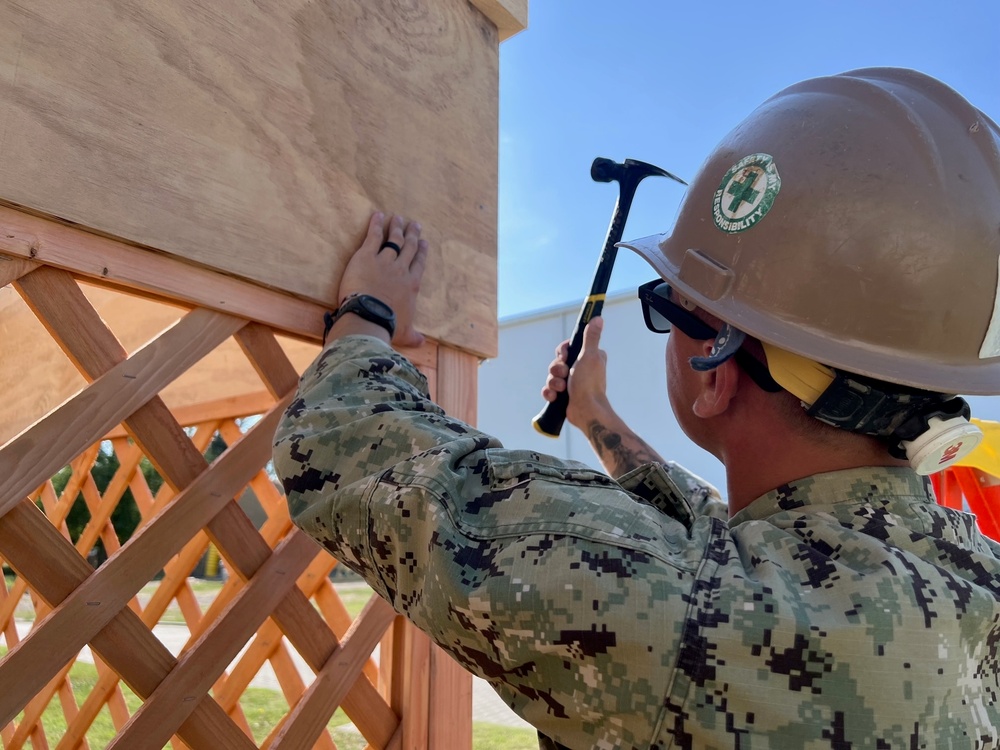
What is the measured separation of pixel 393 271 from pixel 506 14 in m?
0.74

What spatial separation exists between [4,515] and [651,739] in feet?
2.61

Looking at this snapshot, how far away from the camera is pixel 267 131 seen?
3.87 ft

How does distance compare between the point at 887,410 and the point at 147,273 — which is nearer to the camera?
the point at 887,410

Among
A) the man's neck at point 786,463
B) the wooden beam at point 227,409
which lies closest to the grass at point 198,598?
the wooden beam at point 227,409

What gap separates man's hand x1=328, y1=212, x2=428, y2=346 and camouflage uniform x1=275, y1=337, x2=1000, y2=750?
0.46 metres

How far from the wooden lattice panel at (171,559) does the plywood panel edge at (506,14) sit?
0.77 metres

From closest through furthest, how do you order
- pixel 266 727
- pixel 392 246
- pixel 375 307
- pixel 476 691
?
1. pixel 375 307
2. pixel 392 246
3. pixel 266 727
4. pixel 476 691

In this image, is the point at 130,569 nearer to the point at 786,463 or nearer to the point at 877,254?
the point at 786,463

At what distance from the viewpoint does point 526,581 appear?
694mm

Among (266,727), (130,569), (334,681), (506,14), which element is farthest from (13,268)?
(266,727)

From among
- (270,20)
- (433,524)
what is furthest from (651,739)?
(270,20)

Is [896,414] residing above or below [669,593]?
above

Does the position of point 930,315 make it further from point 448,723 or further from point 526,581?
point 448,723

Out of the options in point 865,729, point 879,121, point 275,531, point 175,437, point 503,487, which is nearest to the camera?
point 865,729
